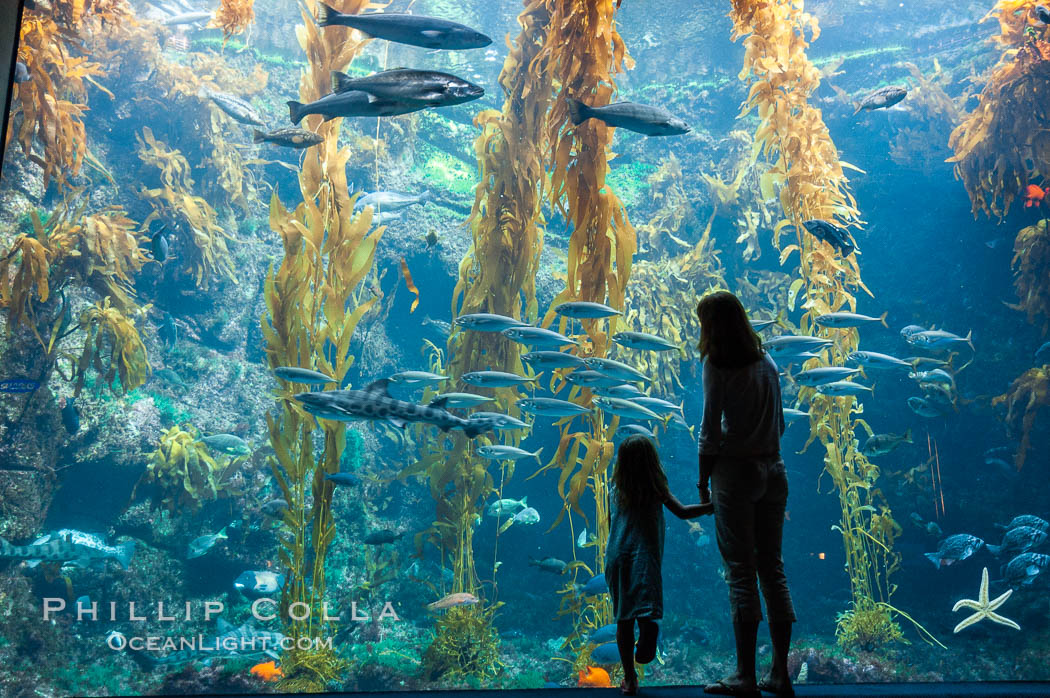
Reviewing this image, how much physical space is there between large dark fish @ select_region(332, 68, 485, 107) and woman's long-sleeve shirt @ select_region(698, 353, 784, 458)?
208 centimetres

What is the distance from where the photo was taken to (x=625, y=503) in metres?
2.13

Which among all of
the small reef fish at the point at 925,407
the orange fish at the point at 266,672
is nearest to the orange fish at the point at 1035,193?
the small reef fish at the point at 925,407

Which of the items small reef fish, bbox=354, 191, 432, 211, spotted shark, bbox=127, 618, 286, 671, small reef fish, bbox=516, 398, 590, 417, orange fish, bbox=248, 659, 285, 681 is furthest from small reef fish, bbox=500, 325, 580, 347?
spotted shark, bbox=127, 618, 286, 671

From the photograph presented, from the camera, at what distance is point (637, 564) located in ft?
6.72

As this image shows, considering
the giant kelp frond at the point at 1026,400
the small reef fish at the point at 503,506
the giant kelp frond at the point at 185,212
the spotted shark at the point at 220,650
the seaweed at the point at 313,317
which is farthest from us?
the giant kelp frond at the point at 185,212

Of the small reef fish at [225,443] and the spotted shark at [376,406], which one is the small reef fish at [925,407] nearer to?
the spotted shark at [376,406]

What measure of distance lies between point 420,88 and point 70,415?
7.44 meters

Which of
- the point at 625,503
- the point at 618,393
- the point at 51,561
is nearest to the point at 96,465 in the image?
the point at 51,561

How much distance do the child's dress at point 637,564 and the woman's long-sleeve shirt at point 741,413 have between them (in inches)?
15.9

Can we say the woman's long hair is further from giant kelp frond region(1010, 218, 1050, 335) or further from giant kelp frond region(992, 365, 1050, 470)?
giant kelp frond region(1010, 218, 1050, 335)

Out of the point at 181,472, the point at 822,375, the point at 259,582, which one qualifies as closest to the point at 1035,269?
the point at 822,375

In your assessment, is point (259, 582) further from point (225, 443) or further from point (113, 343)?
point (113, 343)

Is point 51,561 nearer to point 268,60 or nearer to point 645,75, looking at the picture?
point 268,60

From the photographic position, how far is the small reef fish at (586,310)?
3.94 m
